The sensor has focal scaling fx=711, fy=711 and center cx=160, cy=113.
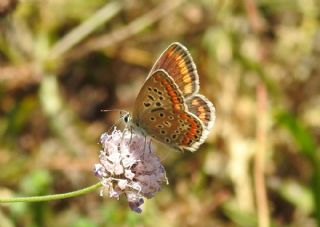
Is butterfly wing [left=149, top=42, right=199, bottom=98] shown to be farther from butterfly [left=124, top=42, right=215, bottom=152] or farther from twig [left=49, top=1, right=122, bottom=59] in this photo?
twig [left=49, top=1, right=122, bottom=59]

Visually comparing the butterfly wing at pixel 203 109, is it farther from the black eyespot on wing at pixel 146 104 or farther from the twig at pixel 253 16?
the twig at pixel 253 16

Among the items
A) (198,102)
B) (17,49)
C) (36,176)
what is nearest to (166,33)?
(17,49)

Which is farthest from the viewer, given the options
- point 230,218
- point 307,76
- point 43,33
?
point 307,76

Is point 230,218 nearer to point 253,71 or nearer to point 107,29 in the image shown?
point 253,71

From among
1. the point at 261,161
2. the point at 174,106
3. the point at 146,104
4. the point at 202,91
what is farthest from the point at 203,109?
the point at 202,91

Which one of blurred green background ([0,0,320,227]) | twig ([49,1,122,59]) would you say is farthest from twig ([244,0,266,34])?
twig ([49,1,122,59])

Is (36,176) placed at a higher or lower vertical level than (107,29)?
lower

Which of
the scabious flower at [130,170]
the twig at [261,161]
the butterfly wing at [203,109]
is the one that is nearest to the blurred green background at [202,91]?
the twig at [261,161]

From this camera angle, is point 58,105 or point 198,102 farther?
point 58,105
